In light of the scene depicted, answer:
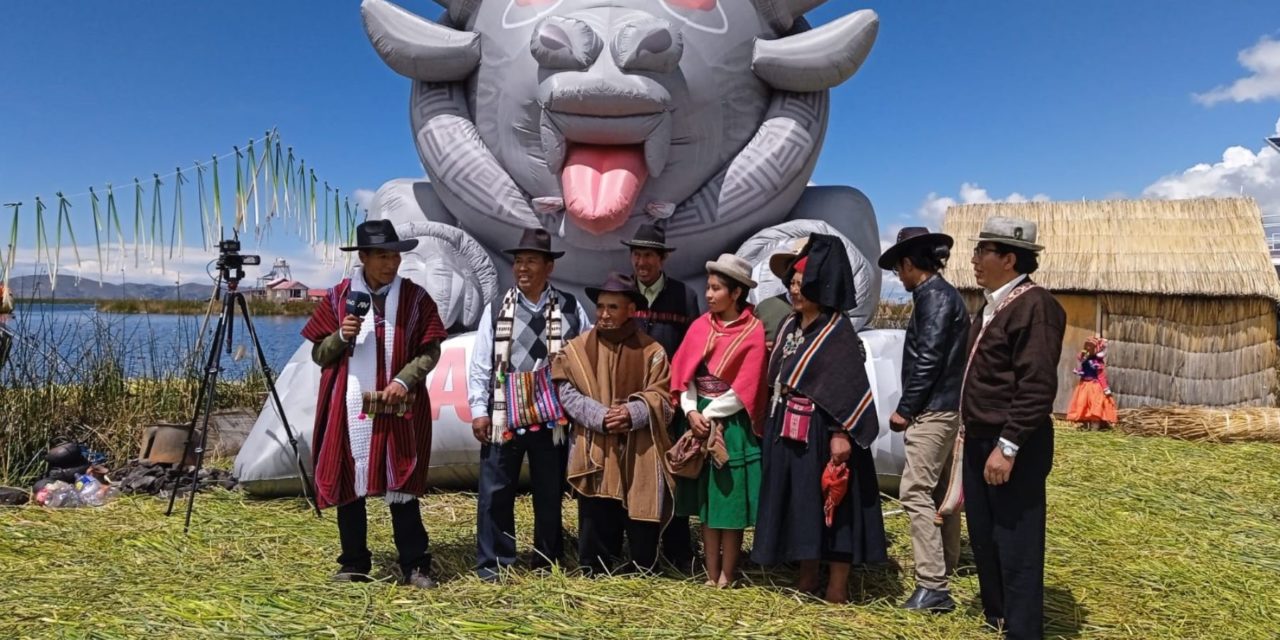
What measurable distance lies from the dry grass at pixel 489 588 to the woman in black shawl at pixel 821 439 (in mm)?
255

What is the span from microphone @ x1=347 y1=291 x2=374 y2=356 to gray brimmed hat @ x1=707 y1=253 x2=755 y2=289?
1313 millimetres

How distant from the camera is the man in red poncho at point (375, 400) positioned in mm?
3311

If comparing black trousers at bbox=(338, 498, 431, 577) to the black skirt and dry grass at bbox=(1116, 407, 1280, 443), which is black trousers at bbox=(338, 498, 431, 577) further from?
dry grass at bbox=(1116, 407, 1280, 443)

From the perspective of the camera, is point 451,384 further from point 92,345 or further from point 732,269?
point 92,345

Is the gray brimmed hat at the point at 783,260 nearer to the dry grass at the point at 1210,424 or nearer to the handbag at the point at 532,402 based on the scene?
the handbag at the point at 532,402

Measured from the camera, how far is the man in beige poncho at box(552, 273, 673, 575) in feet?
11.2

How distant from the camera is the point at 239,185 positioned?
18.7 feet

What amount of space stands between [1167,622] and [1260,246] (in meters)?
7.26

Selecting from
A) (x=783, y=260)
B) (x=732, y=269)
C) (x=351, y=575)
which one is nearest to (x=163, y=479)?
(x=351, y=575)

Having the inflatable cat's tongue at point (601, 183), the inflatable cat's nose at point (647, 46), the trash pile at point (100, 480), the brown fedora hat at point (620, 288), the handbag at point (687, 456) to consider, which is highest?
the inflatable cat's nose at point (647, 46)

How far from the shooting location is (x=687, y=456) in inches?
132

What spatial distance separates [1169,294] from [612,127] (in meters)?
6.85

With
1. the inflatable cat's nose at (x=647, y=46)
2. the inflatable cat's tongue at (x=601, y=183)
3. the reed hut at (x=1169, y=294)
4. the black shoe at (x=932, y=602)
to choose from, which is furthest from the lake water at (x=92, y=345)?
the reed hut at (x=1169, y=294)

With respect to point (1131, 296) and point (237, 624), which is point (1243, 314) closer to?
point (1131, 296)
